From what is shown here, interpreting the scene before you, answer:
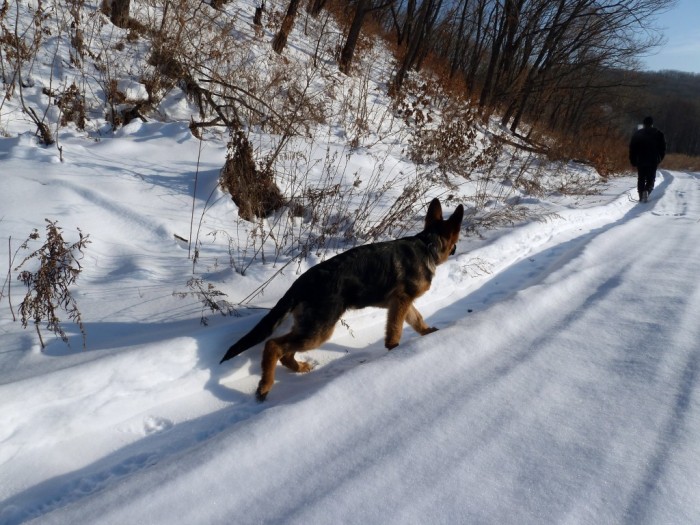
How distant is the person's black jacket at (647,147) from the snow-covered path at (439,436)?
926cm

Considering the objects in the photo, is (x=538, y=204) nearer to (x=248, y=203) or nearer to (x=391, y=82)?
(x=248, y=203)

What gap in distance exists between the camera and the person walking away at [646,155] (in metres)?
11.1

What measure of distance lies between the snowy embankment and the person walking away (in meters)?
8.42

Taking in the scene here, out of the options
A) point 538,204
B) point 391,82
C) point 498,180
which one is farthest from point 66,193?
point 391,82

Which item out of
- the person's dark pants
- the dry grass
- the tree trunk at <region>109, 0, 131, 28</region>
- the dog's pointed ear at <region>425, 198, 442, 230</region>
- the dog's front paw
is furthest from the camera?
the dry grass

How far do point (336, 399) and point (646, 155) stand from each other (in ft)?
39.7

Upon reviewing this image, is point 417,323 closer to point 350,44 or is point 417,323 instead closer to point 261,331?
point 261,331

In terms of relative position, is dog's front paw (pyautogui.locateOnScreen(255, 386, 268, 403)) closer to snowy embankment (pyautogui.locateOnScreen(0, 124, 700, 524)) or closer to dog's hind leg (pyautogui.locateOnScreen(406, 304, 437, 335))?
snowy embankment (pyautogui.locateOnScreen(0, 124, 700, 524))

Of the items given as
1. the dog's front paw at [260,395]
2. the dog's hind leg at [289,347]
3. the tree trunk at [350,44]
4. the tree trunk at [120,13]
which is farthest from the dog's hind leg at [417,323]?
the tree trunk at [350,44]

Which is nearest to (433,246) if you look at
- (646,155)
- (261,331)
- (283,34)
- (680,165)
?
(261,331)

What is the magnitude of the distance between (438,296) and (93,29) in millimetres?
7817

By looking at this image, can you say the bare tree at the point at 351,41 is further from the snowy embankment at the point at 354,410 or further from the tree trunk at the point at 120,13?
the snowy embankment at the point at 354,410

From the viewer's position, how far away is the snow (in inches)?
70.6

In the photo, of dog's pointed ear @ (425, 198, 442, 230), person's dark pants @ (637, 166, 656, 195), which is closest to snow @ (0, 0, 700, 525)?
dog's pointed ear @ (425, 198, 442, 230)
